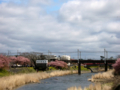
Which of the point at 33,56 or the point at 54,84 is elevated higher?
the point at 33,56

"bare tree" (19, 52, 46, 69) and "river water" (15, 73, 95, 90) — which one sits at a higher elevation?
"bare tree" (19, 52, 46, 69)

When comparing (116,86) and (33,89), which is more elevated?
(116,86)

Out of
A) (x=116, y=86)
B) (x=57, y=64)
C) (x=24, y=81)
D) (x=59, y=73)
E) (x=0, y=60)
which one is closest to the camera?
(x=116, y=86)

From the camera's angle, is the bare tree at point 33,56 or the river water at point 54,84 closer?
the river water at point 54,84

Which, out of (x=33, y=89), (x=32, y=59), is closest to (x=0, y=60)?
(x=33, y=89)

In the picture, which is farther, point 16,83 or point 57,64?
point 57,64

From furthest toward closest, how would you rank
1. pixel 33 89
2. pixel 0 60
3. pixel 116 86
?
1. pixel 0 60
2. pixel 33 89
3. pixel 116 86

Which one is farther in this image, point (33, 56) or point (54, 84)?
point (33, 56)

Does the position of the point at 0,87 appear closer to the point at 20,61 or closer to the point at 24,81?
the point at 24,81

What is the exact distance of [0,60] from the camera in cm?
4584

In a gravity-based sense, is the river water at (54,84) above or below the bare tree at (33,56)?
below

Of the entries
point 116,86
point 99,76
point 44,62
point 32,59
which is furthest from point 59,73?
point 116,86

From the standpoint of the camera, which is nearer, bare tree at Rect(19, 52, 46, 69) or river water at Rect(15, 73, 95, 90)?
river water at Rect(15, 73, 95, 90)

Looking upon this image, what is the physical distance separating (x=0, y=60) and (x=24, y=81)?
12.4 m
